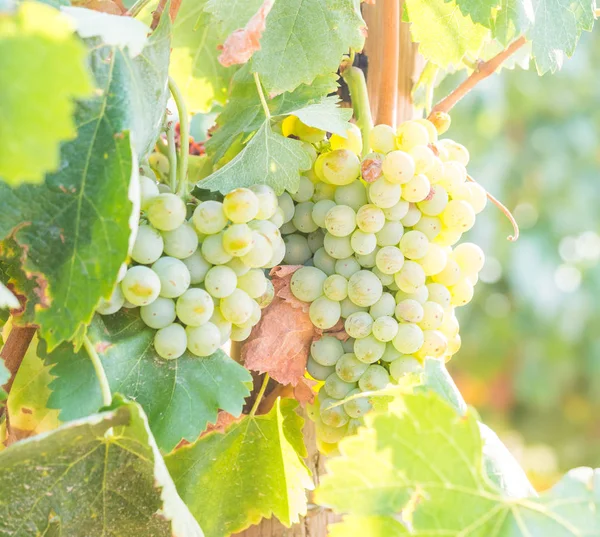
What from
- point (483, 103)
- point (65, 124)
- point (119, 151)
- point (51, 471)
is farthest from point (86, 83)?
point (483, 103)

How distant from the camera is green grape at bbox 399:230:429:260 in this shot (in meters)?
0.52

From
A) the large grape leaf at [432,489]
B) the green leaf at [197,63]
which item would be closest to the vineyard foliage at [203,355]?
the large grape leaf at [432,489]

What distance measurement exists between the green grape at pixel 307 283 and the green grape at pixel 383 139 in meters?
0.10

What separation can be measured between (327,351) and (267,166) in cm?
14

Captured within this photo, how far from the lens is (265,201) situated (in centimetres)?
48

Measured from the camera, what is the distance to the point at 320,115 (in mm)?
510

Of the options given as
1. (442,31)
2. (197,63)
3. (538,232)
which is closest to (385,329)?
(442,31)

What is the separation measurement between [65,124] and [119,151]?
173 mm

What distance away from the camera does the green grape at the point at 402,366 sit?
524 millimetres

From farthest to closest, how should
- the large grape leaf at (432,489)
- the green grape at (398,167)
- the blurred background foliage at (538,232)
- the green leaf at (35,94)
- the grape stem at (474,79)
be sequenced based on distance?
the blurred background foliage at (538,232), the grape stem at (474,79), the green grape at (398,167), the large grape leaf at (432,489), the green leaf at (35,94)

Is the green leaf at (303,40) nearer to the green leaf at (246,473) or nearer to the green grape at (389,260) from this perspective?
the green grape at (389,260)

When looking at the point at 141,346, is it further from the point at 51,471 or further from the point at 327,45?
the point at 327,45

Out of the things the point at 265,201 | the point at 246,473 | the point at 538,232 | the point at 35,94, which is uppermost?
the point at 35,94

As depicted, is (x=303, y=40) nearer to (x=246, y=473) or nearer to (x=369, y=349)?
(x=369, y=349)
